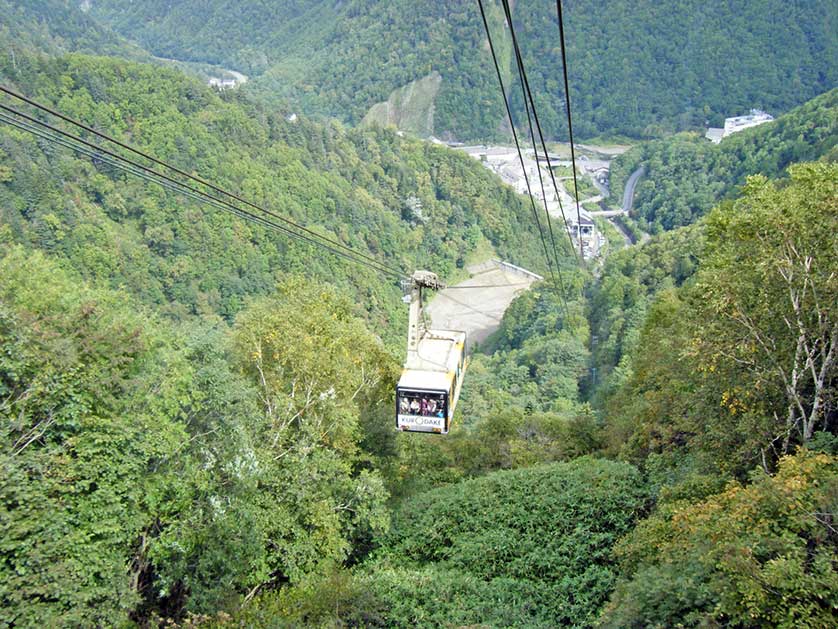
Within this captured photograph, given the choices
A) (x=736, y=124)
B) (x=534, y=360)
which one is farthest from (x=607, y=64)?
(x=534, y=360)

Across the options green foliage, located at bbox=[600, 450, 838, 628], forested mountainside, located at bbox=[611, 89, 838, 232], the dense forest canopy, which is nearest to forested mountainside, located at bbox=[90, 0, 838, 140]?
forested mountainside, located at bbox=[611, 89, 838, 232]

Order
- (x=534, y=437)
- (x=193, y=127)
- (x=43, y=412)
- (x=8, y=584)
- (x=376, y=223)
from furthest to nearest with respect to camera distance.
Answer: (x=376, y=223) < (x=193, y=127) < (x=534, y=437) < (x=43, y=412) < (x=8, y=584)

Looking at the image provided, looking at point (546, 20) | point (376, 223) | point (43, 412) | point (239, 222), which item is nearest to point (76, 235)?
point (239, 222)

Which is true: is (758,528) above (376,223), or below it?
below

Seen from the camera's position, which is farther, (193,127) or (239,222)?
(193,127)

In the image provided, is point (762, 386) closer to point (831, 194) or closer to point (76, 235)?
point (831, 194)

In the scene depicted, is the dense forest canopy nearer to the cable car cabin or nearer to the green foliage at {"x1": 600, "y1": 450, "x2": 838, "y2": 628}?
the green foliage at {"x1": 600, "y1": 450, "x2": 838, "y2": 628}
